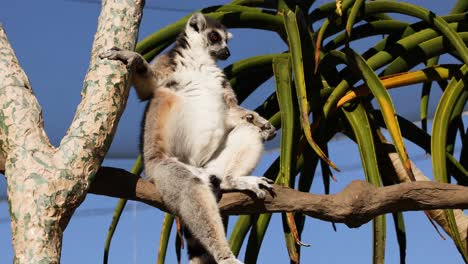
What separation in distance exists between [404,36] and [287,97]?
80 cm

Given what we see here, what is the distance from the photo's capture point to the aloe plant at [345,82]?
9.00 ft

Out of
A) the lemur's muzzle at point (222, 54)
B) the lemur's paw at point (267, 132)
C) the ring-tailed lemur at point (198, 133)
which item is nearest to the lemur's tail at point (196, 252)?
the ring-tailed lemur at point (198, 133)

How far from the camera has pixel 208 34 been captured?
129 inches

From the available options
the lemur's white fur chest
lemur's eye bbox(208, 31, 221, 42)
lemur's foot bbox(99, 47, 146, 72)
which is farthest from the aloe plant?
lemur's foot bbox(99, 47, 146, 72)

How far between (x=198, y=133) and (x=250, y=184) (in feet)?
1.45

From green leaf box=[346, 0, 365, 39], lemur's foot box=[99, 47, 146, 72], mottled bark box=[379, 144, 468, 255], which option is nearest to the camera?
lemur's foot box=[99, 47, 146, 72]

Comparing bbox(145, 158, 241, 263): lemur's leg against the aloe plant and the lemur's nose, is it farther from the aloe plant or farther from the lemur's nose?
the lemur's nose

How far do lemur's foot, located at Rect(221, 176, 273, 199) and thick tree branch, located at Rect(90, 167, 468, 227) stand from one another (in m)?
0.04

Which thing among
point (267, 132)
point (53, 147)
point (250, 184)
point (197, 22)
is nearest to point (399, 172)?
point (267, 132)

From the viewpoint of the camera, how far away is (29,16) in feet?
18.9

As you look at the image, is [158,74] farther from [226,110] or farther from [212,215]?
[212,215]

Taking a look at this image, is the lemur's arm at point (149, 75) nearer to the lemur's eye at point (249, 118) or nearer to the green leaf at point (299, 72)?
the lemur's eye at point (249, 118)

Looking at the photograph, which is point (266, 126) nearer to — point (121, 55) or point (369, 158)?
point (369, 158)

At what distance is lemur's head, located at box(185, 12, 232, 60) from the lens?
3283 mm
